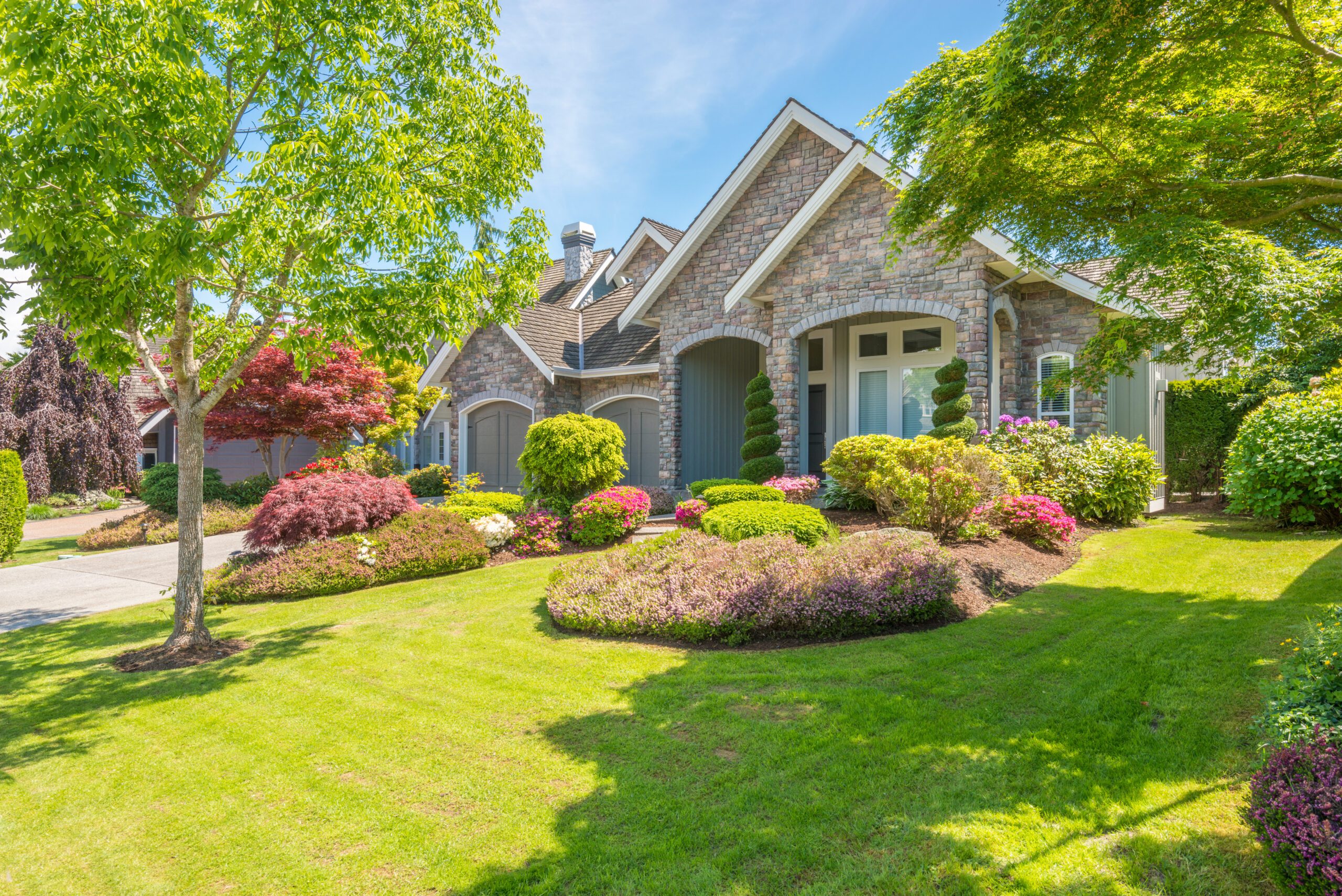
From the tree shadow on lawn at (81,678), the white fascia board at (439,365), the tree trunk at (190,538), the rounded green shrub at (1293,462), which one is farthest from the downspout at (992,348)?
the white fascia board at (439,365)

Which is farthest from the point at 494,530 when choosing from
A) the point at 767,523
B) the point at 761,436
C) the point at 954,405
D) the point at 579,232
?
the point at 579,232

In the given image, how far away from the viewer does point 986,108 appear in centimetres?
587

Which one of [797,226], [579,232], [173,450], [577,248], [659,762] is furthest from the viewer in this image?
[173,450]

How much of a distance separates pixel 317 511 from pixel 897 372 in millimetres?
10350

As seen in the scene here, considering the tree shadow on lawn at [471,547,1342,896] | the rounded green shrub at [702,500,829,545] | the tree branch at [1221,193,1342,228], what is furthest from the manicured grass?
the tree branch at [1221,193,1342,228]

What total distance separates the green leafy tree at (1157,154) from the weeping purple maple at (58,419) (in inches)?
895

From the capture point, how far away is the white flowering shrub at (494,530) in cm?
1044

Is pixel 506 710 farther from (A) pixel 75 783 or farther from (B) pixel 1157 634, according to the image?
(B) pixel 1157 634

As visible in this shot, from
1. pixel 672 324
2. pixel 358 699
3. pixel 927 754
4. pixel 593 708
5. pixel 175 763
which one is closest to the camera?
pixel 927 754

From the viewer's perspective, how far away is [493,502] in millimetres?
11922

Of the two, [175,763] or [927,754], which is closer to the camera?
[927,754]

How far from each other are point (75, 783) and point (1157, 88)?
9096 millimetres

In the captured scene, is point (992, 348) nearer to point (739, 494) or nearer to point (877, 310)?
point (877, 310)

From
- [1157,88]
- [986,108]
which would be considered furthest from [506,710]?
[1157,88]
